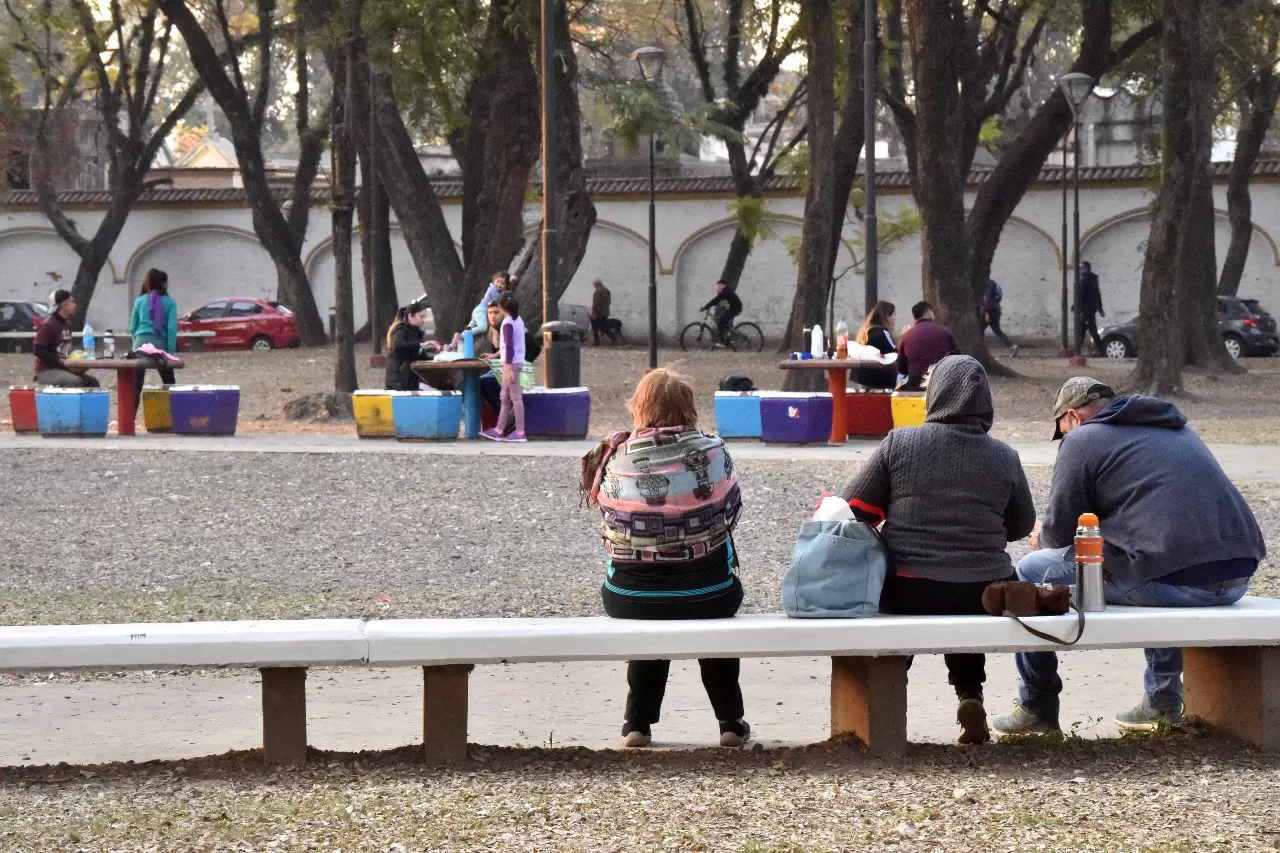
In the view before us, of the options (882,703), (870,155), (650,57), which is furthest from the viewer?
(650,57)

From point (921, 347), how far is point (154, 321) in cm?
767

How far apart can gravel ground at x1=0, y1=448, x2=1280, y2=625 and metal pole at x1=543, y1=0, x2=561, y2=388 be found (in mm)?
5388

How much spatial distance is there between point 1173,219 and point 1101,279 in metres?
16.9

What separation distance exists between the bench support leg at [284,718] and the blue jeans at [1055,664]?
2412 mm

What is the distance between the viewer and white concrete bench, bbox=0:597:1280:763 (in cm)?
520

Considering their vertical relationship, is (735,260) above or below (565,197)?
below

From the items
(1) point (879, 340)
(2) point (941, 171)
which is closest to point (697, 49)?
(2) point (941, 171)

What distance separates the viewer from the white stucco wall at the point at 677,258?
36.4 meters

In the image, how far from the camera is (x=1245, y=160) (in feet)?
102

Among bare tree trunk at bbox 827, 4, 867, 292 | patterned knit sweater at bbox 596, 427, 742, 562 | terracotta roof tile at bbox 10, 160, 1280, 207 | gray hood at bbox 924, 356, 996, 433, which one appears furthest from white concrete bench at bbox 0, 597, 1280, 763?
terracotta roof tile at bbox 10, 160, 1280, 207

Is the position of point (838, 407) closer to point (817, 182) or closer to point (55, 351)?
point (817, 182)

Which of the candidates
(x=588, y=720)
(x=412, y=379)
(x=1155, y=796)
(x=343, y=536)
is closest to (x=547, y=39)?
(x=412, y=379)

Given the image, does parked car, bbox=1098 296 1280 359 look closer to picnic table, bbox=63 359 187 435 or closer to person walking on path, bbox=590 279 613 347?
person walking on path, bbox=590 279 613 347

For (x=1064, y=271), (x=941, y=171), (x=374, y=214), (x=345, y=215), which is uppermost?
(x=941, y=171)
